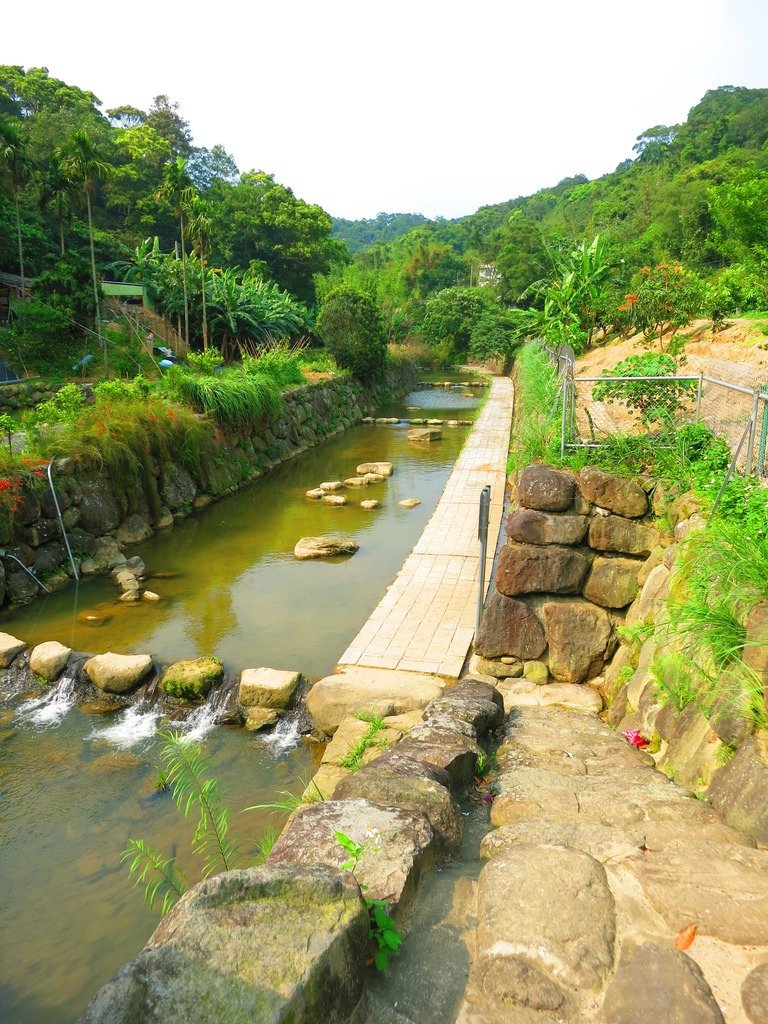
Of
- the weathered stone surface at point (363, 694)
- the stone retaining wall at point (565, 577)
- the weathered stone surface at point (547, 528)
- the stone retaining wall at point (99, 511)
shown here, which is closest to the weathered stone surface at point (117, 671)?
the weathered stone surface at point (363, 694)

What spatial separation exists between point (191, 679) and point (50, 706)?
1588 millimetres

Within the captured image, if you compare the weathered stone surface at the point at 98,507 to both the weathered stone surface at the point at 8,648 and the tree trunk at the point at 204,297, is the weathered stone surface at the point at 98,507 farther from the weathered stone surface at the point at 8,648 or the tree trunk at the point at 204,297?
the tree trunk at the point at 204,297

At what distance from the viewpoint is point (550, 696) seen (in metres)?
6.57

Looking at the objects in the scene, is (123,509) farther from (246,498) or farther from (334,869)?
(334,869)

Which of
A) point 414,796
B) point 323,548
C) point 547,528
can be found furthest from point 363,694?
point 323,548

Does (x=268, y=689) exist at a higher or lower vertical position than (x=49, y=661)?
higher

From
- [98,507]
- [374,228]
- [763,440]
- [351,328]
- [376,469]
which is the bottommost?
[376,469]

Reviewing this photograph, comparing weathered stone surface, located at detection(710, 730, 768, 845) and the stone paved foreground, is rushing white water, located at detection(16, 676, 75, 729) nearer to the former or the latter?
the stone paved foreground

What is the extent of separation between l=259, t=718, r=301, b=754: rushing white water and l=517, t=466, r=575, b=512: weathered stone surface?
334 cm

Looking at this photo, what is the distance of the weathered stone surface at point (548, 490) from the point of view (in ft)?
22.8

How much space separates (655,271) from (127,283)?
18.3 meters

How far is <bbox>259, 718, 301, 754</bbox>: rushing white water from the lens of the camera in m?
6.65

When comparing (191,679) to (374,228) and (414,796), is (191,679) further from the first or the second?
(374,228)

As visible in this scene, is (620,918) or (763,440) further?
(763,440)
